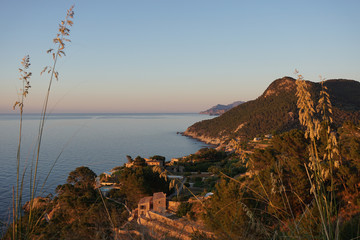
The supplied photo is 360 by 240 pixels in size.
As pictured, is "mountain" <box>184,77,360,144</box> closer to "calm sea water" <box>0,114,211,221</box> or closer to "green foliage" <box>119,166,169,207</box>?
"calm sea water" <box>0,114,211,221</box>

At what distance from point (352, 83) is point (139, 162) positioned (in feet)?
340

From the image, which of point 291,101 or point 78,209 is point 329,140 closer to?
point 78,209

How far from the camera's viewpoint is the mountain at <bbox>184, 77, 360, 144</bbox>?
71.5 metres

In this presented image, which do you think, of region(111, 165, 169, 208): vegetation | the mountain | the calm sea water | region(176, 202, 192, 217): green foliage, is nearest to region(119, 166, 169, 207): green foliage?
region(111, 165, 169, 208): vegetation

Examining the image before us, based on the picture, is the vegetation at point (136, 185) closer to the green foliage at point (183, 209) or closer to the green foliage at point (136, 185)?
the green foliage at point (136, 185)

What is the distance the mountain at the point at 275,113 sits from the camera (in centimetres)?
7150

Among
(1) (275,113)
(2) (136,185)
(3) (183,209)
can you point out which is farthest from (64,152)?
(1) (275,113)

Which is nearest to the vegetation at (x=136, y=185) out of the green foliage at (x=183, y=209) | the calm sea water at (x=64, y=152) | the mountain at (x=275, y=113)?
the calm sea water at (x=64, y=152)

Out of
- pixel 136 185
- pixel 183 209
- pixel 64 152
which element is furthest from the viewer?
pixel 64 152

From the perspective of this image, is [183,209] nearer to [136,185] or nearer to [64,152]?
[136,185]

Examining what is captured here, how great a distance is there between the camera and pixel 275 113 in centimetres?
8412

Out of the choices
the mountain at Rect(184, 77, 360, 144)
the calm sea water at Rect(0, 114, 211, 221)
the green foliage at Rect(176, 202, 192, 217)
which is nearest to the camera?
the calm sea water at Rect(0, 114, 211, 221)

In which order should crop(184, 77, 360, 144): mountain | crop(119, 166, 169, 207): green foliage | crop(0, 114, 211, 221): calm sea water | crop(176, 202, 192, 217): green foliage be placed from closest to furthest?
crop(0, 114, 211, 221): calm sea water
crop(176, 202, 192, 217): green foliage
crop(119, 166, 169, 207): green foliage
crop(184, 77, 360, 144): mountain

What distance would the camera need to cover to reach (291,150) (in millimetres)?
16297
